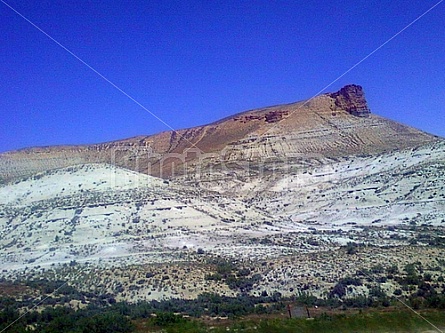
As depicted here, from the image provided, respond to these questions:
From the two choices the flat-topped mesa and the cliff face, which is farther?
the flat-topped mesa

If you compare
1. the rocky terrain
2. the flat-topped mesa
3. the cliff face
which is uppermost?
the flat-topped mesa

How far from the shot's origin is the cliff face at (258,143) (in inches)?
2847

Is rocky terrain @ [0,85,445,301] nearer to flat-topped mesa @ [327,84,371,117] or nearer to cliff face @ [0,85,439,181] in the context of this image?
cliff face @ [0,85,439,181]

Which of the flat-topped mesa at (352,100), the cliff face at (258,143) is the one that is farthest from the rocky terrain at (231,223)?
the flat-topped mesa at (352,100)

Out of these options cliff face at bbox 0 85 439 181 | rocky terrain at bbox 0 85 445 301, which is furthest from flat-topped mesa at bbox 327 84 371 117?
rocky terrain at bbox 0 85 445 301

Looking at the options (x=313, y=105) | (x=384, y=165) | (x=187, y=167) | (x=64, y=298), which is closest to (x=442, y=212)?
(x=384, y=165)

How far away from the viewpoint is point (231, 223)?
3497 centimetres

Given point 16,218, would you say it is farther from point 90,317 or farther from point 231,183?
point 231,183

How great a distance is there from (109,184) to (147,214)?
19.9 ft

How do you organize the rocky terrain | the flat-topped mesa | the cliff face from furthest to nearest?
the flat-topped mesa → the cliff face → the rocky terrain

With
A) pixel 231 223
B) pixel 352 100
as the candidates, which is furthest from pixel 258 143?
pixel 231 223

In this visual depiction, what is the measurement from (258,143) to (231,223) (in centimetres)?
4332

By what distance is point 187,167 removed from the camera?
75062mm

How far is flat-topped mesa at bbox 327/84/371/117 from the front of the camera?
278 ft
